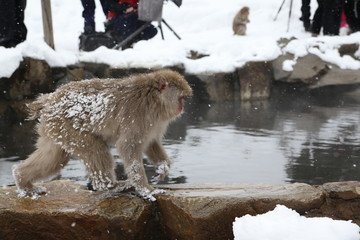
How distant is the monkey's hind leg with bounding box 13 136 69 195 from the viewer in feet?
10.6

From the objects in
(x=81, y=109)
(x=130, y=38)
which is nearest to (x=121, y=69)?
(x=130, y=38)

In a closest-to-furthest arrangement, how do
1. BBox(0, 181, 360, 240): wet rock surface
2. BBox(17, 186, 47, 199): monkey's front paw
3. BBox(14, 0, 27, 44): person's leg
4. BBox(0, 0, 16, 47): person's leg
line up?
BBox(0, 181, 360, 240): wet rock surface
BBox(17, 186, 47, 199): monkey's front paw
BBox(0, 0, 16, 47): person's leg
BBox(14, 0, 27, 44): person's leg

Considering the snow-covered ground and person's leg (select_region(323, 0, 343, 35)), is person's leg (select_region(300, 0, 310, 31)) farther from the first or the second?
person's leg (select_region(323, 0, 343, 35))

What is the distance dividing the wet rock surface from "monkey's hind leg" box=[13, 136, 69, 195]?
4.9 inches

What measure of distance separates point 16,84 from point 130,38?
6.50 ft

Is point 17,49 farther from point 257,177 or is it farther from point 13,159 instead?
point 257,177

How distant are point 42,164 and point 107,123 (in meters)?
0.45

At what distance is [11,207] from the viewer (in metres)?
3.16

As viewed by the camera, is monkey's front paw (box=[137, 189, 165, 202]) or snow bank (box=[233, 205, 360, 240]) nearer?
snow bank (box=[233, 205, 360, 240])

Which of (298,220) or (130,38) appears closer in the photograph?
(298,220)

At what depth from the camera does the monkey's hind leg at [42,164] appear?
10.6 ft

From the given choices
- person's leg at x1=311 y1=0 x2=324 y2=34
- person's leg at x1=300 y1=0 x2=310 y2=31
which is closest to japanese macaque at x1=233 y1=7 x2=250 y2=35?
person's leg at x1=300 y1=0 x2=310 y2=31

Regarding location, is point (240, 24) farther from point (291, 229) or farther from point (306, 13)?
point (291, 229)

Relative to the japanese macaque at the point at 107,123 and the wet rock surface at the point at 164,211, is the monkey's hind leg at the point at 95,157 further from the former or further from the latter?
the wet rock surface at the point at 164,211
